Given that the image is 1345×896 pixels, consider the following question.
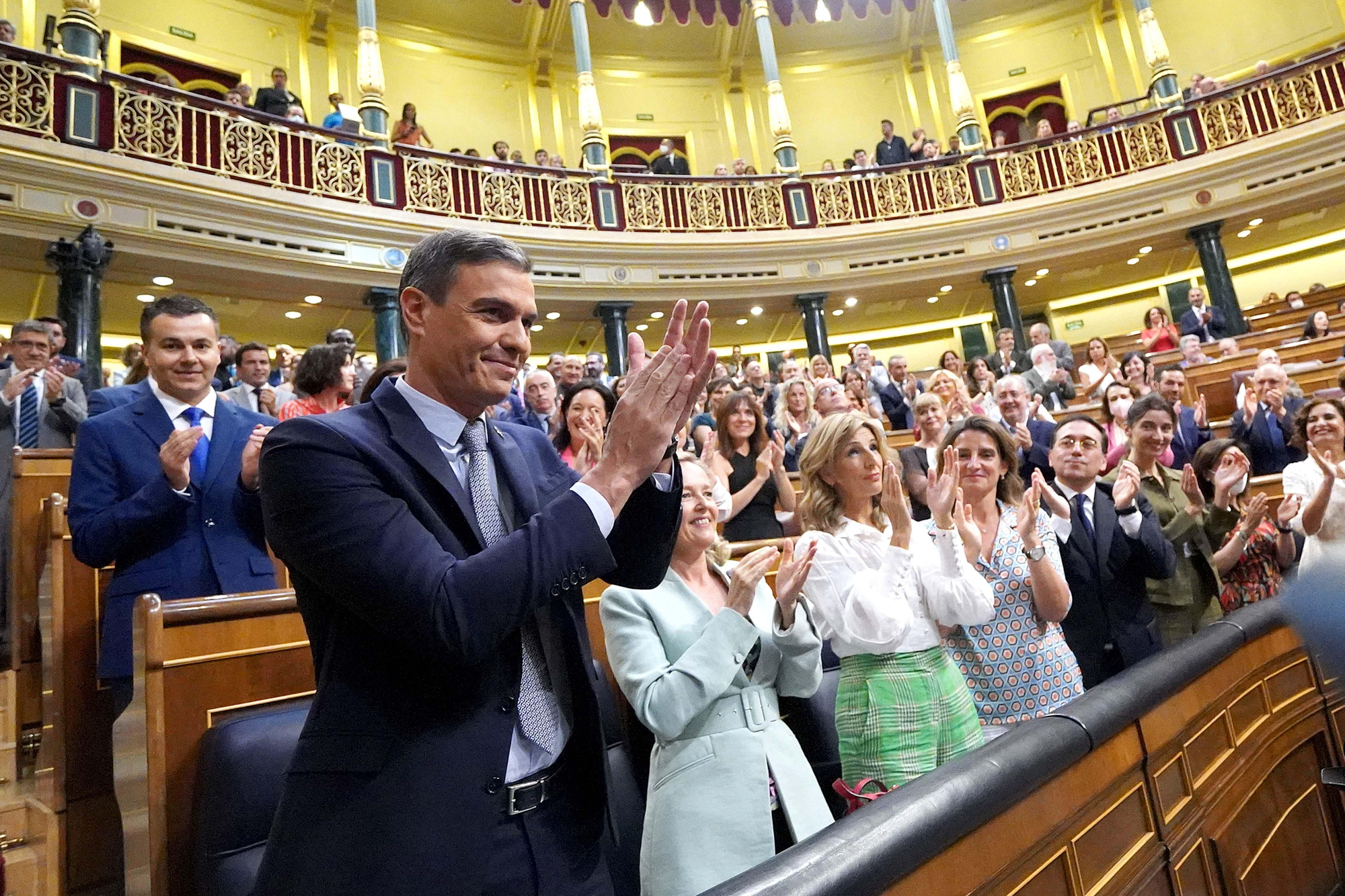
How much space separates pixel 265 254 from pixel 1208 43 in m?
11.8

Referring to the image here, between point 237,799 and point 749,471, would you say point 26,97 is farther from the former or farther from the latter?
point 237,799

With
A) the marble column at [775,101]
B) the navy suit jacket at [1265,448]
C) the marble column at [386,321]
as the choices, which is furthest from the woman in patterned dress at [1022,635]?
the marble column at [775,101]

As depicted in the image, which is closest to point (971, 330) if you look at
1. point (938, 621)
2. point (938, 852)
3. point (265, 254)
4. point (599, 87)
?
point (599, 87)

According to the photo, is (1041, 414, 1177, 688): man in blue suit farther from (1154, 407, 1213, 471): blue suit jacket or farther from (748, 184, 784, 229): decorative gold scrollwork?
(748, 184, 784, 229): decorative gold scrollwork

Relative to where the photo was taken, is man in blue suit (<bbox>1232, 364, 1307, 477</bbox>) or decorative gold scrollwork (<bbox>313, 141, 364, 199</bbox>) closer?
man in blue suit (<bbox>1232, 364, 1307, 477</bbox>)

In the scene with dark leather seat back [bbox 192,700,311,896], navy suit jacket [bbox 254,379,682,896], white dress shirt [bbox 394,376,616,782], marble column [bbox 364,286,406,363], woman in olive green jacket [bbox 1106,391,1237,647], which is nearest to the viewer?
navy suit jacket [bbox 254,379,682,896]

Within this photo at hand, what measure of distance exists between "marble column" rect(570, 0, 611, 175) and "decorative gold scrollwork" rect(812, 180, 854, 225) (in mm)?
2416

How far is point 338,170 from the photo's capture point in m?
7.22

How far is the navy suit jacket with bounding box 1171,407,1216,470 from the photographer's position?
365 cm

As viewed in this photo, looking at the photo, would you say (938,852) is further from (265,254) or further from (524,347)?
(265,254)

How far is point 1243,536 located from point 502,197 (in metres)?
7.11

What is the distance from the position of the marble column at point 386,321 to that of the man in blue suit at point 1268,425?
6132 mm

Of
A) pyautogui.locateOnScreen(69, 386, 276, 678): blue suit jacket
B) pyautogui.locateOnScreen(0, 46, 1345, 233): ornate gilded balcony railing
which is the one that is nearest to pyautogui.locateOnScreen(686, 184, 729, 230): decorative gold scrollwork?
pyautogui.locateOnScreen(0, 46, 1345, 233): ornate gilded balcony railing

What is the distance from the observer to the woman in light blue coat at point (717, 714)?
120cm
